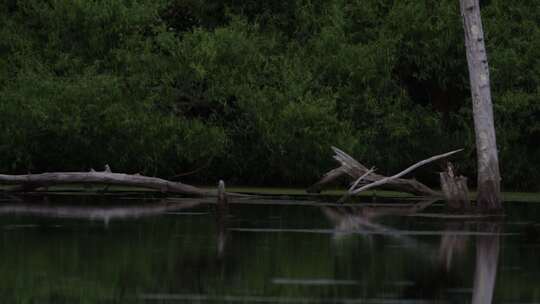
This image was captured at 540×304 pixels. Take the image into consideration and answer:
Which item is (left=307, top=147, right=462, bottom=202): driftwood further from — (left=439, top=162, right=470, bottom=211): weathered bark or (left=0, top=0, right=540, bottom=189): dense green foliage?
(left=0, top=0, right=540, bottom=189): dense green foliage

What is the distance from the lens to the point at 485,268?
1908 cm

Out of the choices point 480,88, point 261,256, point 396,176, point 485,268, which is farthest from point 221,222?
point 485,268

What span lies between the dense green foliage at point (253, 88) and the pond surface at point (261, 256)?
876 centimetres

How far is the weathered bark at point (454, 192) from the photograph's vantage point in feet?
102

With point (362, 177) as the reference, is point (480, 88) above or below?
above

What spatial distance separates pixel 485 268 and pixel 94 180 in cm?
1654

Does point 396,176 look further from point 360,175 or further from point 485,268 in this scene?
point 485,268

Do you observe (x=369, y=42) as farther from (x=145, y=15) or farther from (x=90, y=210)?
(x=90, y=210)

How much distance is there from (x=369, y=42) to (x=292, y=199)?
8.86m

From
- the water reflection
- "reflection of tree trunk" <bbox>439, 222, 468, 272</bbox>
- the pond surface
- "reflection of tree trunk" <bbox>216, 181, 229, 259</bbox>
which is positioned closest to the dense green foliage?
the water reflection

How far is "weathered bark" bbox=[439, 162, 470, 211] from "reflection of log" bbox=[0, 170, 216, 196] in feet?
22.8

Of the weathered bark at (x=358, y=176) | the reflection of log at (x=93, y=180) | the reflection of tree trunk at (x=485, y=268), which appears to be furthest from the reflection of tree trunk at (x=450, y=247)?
the reflection of log at (x=93, y=180)

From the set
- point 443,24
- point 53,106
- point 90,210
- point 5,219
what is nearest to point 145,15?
Answer: point 53,106

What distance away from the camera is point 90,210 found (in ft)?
99.6
